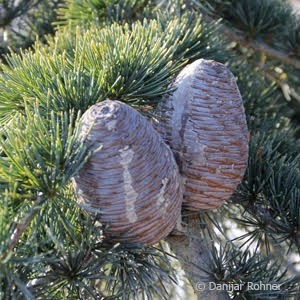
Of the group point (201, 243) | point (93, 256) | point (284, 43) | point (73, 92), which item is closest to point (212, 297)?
point (201, 243)

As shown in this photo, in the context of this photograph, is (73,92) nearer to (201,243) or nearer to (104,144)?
(104,144)

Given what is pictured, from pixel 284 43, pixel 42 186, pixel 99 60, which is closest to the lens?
pixel 42 186

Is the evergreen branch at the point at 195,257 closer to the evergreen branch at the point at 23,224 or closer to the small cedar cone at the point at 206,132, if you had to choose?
the small cedar cone at the point at 206,132

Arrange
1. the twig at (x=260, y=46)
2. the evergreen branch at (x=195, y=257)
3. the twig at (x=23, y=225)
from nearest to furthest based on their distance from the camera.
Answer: the twig at (x=23, y=225)
the evergreen branch at (x=195, y=257)
the twig at (x=260, y=46)

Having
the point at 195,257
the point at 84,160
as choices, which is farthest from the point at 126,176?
the point at 195,257

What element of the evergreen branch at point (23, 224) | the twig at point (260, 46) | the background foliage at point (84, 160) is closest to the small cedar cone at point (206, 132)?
the background foliage at point (84, 160)

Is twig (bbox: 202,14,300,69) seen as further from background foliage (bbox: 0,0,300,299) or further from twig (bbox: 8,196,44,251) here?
twig (bbox: 8,196,44,251)

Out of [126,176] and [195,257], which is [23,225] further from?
[195,257]
